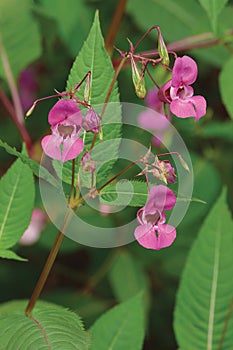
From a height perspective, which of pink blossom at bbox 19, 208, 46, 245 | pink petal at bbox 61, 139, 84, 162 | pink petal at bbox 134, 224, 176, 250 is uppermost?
pink petal at bbox 61, 139, 84, 162

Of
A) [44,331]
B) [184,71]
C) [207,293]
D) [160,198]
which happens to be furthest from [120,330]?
[184,71]

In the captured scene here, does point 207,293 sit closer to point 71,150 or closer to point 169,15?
point 71,150

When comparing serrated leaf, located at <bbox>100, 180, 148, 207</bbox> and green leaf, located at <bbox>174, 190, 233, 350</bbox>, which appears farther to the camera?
green leaf, located at <bbox>174, 190, 233, 350</bbox>

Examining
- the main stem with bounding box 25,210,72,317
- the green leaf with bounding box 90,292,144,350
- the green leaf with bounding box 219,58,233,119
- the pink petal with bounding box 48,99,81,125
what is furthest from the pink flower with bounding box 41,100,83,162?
the green leaf with bounding box 219,58,233,119

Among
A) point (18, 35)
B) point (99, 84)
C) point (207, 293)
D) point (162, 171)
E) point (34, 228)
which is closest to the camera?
point (162, 171)

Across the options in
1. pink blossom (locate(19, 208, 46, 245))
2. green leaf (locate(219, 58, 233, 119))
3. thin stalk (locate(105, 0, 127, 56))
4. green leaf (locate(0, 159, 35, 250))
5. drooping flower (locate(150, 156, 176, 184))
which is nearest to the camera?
drooping flower (locate(150, 156, 176, 184))

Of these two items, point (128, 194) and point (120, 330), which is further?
point (120, 330)

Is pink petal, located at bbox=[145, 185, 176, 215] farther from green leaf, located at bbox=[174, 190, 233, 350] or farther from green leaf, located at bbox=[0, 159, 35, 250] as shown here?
green leaf, located at bbox=[174, 190, 233, 350]
